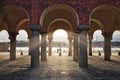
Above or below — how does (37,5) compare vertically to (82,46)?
above

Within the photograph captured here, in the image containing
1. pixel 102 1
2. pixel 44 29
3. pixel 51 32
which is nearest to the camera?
pixel 102 1

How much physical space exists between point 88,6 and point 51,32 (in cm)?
1654

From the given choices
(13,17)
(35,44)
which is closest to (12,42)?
(13,17)

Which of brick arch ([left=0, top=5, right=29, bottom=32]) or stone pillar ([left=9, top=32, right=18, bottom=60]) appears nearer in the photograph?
brick arch ([left=0, top=5, right=29, bottom=32])

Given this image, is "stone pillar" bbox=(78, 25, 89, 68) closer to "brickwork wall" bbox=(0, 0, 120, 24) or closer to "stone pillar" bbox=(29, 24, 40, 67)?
"brickwork wall" bbox=(0, 0, 120, 24)

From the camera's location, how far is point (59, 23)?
33000mm

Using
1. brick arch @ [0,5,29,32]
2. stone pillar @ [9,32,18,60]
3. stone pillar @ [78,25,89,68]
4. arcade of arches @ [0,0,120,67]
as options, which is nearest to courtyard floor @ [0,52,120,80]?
stone pillar @ [78,25,89,68]

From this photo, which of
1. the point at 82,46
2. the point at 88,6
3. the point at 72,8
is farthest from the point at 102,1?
the point at 82,46

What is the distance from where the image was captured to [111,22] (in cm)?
2645

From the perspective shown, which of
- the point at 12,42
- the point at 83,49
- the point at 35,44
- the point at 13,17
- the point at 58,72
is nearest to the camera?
the point at 58,72

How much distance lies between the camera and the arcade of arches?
19094mm

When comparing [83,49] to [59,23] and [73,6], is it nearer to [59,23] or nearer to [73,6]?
[73,6]

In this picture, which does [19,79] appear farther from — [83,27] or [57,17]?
[57,17]

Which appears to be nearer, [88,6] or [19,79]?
[19,79]
